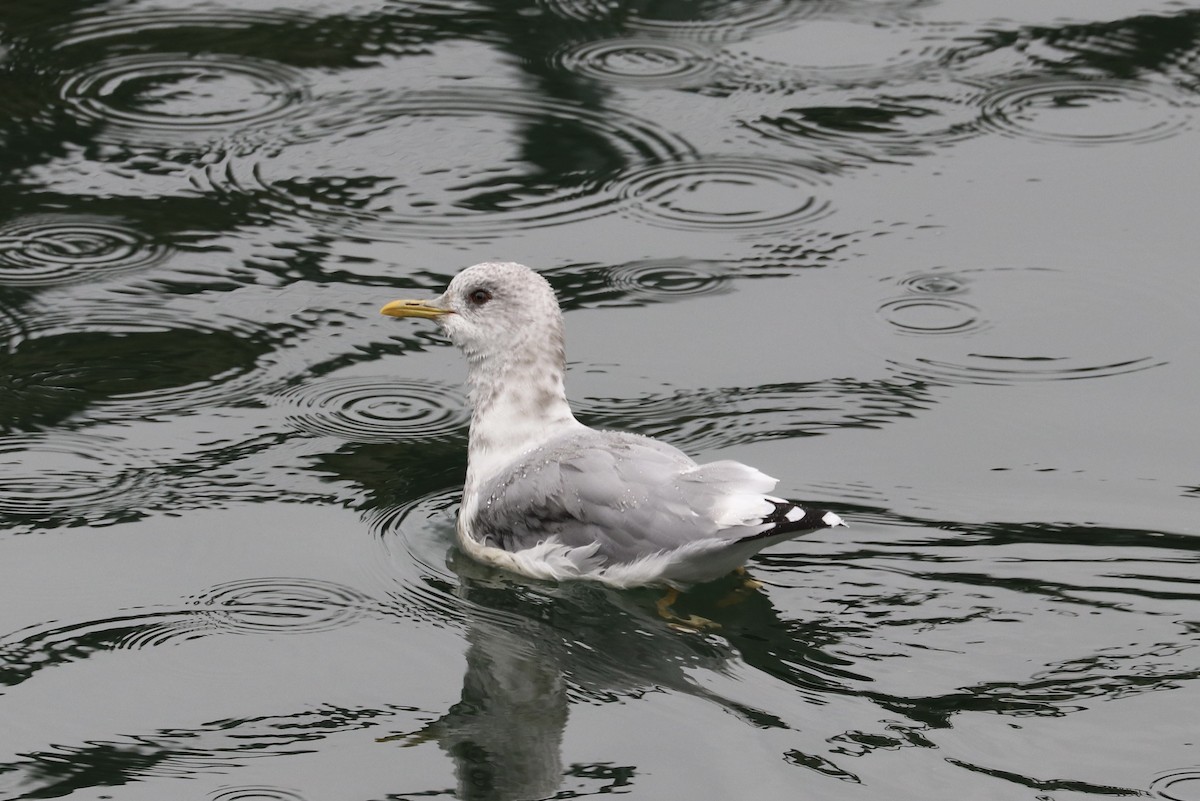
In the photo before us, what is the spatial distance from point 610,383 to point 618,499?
5.20ft

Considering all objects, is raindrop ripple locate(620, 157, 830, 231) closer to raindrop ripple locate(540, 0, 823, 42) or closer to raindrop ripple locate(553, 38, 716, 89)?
raindrop ripple locate(553, 38, 716, 89)

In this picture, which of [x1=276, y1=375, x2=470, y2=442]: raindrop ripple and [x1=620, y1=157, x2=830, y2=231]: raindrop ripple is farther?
[x1=620, y1=157, x2=830, y2=231]: raindrop ripple

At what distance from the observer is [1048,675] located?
5.52m

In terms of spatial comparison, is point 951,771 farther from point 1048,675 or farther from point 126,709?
point 126,709

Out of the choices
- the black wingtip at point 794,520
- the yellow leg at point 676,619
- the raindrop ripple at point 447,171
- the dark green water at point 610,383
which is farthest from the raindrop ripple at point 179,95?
the black wingtip at point 794,520

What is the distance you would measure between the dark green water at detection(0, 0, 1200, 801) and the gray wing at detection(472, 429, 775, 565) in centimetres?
21

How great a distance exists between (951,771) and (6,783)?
2517 mm

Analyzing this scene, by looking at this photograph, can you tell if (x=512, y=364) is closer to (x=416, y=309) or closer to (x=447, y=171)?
(x=416, y=309)

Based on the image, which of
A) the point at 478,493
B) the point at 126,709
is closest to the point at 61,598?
the point at 126,709

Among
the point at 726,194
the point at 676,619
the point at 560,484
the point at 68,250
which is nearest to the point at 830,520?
the point at 676,619

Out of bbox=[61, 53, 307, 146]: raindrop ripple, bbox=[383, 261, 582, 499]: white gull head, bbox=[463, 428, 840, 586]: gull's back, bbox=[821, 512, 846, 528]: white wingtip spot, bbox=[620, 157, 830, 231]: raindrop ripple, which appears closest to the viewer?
bbox=[821, 512, 846, 528]: white wingtip spot

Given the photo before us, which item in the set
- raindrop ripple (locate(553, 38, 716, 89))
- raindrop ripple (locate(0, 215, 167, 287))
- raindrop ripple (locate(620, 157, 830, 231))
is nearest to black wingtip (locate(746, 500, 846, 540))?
raindrop ripple (locate(620, 157, 830, 231))

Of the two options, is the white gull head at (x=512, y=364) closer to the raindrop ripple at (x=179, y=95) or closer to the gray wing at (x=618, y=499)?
the gray wing at (x=618, y=499)

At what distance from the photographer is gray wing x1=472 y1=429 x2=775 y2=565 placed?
586 cm
